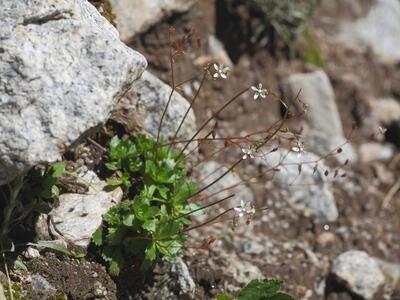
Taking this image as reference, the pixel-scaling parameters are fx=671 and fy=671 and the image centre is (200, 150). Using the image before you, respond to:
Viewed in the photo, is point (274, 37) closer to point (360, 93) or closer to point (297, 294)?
point (360, 93)

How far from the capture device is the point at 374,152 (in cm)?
696

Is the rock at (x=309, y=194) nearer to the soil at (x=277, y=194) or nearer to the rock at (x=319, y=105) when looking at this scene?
the soil at (x=277, y=194)

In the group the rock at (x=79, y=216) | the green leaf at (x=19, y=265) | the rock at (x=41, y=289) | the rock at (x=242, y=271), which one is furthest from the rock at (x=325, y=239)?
the green leaf at (x=19, y=265)

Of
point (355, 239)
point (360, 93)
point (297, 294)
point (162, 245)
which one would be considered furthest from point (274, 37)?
point (162, 245)

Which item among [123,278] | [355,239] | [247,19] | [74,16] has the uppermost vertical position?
[247,19]

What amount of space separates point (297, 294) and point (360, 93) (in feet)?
9.93

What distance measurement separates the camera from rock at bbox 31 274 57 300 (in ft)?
12.0

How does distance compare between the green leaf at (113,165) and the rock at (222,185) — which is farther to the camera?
the rock at (222,185)

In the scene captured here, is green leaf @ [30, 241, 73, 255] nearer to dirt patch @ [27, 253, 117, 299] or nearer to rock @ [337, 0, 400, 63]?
dirt patch @ [27, 253, 117, 299]

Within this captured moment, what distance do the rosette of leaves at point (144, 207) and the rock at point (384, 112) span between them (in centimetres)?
340

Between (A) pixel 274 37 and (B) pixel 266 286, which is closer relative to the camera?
(B) pixel 266 286

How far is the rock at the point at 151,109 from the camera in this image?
15.4ft

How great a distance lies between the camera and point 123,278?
408 centimetres

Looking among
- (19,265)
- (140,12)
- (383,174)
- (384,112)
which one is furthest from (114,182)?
(384,112)
